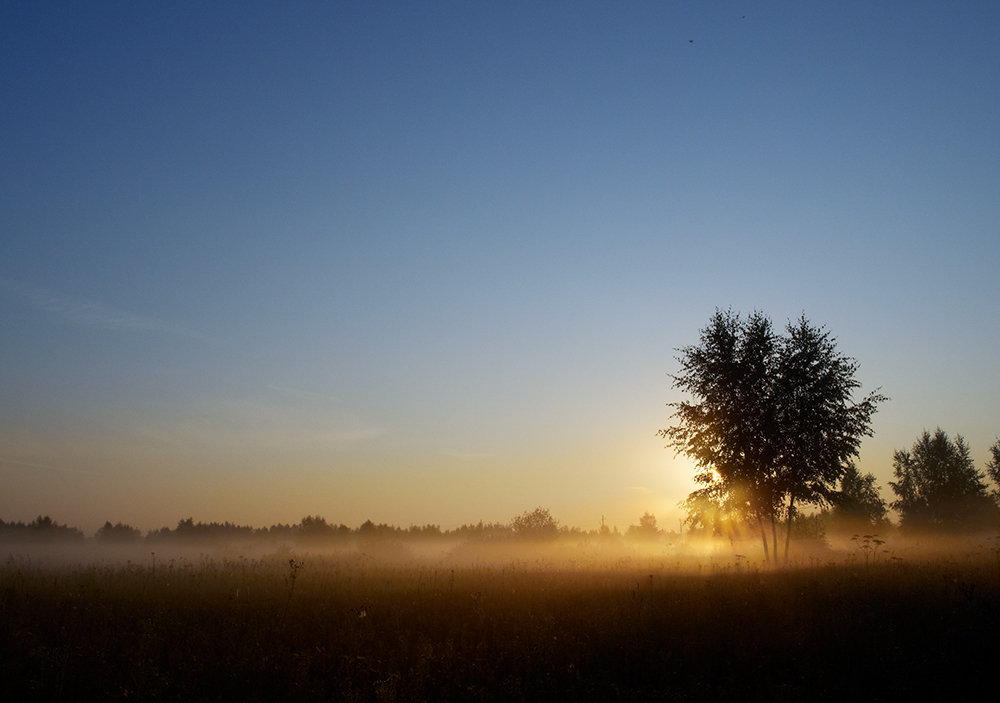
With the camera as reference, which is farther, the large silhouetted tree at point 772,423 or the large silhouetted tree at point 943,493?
the large silhouetted tree at point 943,493

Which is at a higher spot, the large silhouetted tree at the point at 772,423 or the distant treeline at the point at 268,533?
the large silhouetted tree at the point at 772,423

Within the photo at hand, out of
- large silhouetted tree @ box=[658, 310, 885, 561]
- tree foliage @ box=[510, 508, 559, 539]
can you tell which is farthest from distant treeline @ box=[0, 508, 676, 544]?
large silhouetted tree @ box=[658, 310, 885, 561]

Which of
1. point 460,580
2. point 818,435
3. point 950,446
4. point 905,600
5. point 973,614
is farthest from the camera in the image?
point 950,446

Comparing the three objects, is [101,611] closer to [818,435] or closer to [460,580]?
[460,580]

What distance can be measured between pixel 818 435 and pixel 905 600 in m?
14.0

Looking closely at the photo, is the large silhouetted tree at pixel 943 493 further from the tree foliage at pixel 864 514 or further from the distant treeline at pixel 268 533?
the distant treeline at pixel 268 533

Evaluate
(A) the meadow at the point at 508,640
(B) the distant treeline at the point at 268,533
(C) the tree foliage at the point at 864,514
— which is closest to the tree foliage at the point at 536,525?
(B) the distant treeline at the point at 268,533

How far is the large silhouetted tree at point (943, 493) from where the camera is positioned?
61.6 m

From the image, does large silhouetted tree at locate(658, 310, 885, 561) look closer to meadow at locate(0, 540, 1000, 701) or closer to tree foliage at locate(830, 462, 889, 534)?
meadow at locate(0, 540, 1000, 701)

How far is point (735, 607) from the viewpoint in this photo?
1257 centimetres

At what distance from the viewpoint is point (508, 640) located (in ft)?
35.7

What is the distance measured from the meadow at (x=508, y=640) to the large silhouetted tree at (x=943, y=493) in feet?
198

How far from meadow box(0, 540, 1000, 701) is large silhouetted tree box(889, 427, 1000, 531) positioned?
60.3 metres

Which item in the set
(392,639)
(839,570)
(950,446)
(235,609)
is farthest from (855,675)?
(950,446)
